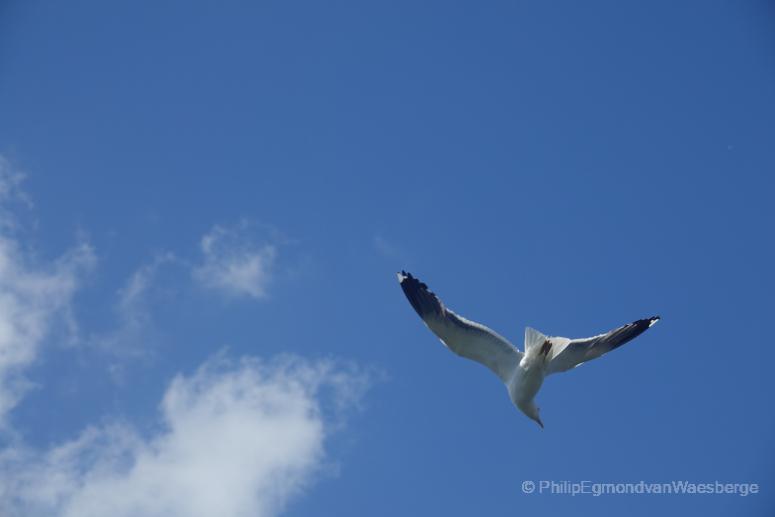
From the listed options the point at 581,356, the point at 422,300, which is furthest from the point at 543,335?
the point at 422,300

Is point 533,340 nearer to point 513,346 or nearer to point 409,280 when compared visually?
point 513,346

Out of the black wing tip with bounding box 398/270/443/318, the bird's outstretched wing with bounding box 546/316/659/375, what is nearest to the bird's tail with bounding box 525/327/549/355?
the bird's outstretched wing with bounding box 546/316/659/375

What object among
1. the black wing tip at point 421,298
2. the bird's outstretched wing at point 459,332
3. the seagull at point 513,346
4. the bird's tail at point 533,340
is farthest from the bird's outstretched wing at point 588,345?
the black wing tip at point 421,298

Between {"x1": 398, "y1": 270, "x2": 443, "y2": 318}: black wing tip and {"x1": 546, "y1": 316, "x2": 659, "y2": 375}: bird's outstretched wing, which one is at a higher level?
{"x1": 398, "y1": 270, "x2": 443, "y2": 318}: black wing tip

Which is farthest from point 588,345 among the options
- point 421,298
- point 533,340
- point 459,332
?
point 421,298

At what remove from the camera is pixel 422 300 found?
60.2 ft

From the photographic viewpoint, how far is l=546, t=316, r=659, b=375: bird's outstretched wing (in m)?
18.1

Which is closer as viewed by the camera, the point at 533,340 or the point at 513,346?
the point at 533,340

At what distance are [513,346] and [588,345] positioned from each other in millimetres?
1273

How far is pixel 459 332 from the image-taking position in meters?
18.3

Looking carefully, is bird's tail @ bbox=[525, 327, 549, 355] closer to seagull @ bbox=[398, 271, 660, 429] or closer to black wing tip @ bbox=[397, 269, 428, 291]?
seagull @ bbox=[398, 271, 660, 429]

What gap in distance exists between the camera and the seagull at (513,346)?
1812 centimetres

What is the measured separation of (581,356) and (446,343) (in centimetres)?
233

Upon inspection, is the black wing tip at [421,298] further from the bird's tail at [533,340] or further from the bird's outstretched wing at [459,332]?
the bird's tail at [533,340]
